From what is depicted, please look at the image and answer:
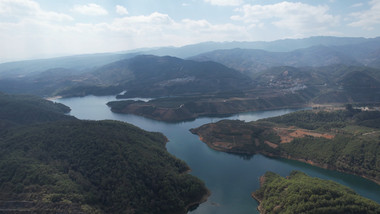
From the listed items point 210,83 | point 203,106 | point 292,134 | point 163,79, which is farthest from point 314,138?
point 163,79

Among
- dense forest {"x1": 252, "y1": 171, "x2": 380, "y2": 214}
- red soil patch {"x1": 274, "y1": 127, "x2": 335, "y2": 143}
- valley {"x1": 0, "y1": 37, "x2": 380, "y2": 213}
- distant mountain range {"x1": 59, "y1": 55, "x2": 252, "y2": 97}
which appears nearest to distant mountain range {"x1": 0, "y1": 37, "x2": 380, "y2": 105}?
distant mountain range {"x1": 59, "y1": 55, "x2": 252, "y2": 97}

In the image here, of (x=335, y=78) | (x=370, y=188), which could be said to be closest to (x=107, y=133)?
(x=370, y=188)

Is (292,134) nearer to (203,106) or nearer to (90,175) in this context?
(203,106)

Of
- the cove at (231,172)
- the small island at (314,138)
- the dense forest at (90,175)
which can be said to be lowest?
the cove at (231,172)

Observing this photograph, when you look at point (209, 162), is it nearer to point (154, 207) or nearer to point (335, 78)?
point (154, 207)

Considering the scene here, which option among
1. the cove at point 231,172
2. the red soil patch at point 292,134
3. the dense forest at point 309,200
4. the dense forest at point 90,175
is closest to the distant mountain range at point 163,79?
the cove at point 231,172

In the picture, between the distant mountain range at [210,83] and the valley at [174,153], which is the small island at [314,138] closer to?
the valley at [174,153]
